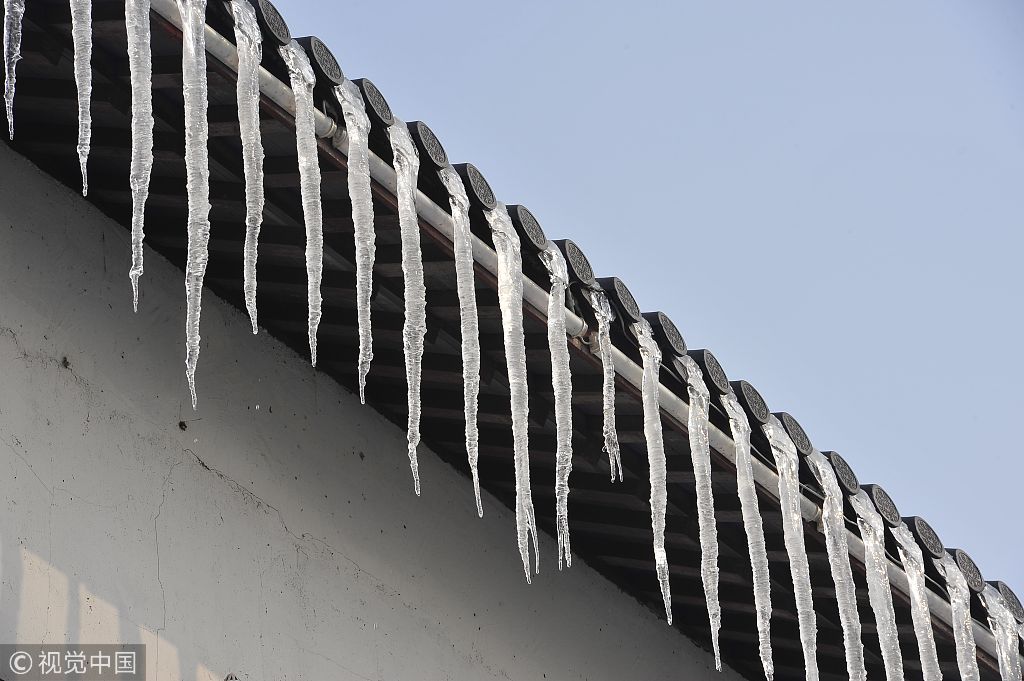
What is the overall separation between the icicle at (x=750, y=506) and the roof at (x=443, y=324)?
0.05m

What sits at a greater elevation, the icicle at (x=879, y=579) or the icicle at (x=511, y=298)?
the icicle at (x=511, y=298)

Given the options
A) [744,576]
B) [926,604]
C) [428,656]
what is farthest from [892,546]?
[428,656]

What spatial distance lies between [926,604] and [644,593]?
143 cm

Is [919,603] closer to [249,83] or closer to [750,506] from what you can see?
[750,506]

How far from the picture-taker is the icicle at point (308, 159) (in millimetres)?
4184

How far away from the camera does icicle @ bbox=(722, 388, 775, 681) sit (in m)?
5.38

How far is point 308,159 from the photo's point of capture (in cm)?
425

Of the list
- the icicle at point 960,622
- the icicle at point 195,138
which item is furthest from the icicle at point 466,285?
the icicle at point 960,622

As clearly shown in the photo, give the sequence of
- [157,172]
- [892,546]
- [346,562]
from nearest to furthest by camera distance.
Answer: [157,172] → [346,562] → [892,546]

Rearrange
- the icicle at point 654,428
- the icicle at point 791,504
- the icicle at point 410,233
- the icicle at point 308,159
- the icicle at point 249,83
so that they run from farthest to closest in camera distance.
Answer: the icicle at point 791,504 → the icicle at point 654,428 → the icicle at point 410,233 → the icicle at point 308,159 → the icicle at point 249,83

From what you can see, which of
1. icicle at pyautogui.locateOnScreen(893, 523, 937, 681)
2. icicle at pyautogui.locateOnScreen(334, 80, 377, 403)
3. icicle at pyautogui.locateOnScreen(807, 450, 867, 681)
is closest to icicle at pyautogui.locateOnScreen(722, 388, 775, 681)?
icicle at pyautogui.locateOnScreen(807, 450, 867, 681)

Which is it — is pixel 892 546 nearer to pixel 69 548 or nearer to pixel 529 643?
pixel 529 643

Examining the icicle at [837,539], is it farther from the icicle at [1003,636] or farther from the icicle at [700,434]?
the icicle at [1003,636]

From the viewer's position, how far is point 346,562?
5574 millimetres
